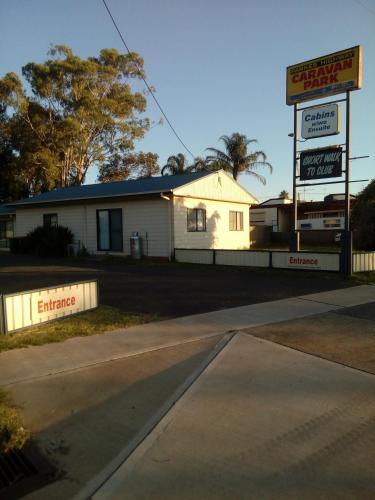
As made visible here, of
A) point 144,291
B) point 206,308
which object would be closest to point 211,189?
point 144,291

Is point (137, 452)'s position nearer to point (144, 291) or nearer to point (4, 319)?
point (4, 319)

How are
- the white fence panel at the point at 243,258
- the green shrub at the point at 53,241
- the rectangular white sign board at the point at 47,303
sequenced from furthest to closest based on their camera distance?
the green shrub at the point at 53,241 < the white fence panel at the point at 243,258 < the rectangular white sign board at the point at 47,303

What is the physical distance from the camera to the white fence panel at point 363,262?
554 inches

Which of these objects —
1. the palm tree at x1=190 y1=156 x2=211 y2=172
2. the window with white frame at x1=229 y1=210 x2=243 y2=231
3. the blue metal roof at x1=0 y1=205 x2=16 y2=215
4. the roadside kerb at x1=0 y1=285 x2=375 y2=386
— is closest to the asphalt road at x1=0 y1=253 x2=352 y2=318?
the roadside kerb at x1=0 y1=285 x2=375 y2=386

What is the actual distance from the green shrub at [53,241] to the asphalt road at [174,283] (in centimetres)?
376

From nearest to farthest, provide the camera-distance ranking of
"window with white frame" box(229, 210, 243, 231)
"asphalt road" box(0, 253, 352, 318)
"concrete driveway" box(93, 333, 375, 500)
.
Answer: "concrete driveway" box(93, 333, 375, 500) < "asphalt road" box(0, 253, 352, 318) < "window with white frame" box(229, 210, 243, 231)

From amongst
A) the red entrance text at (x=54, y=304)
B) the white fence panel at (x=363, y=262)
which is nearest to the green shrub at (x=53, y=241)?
the white fence panel at (x=363, y=262)

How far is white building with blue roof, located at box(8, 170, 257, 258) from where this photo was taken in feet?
64.6

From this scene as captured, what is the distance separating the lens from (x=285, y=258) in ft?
51.4

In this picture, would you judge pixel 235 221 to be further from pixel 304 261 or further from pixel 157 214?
pixel 304 261

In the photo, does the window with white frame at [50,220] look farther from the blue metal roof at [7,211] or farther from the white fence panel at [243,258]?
the white fence panel at [243,258]

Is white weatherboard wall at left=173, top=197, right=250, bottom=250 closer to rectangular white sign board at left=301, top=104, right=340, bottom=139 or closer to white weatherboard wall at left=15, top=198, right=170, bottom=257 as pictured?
white weatherboard wall at left=15, top=198, right=170, bottom=257

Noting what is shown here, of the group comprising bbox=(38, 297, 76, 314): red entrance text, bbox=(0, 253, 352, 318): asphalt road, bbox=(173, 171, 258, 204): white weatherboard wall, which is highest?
bbox=(173, 171, 258, 204): white weatherboard wall

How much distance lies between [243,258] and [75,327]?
34.6 ft
